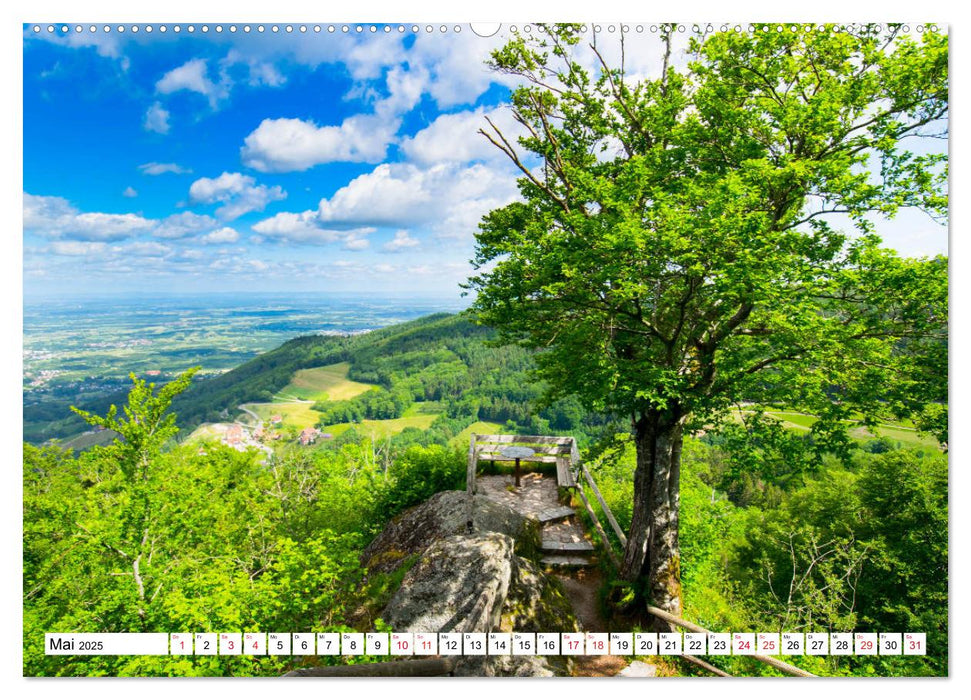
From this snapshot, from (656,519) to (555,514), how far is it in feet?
8.68

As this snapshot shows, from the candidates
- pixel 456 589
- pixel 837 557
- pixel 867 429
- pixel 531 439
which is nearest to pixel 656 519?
pixel 867 429

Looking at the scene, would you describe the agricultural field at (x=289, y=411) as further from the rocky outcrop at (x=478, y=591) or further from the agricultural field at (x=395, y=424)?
the rocky outcrop at (x=478, y=591)

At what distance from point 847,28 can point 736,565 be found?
69.8 ft

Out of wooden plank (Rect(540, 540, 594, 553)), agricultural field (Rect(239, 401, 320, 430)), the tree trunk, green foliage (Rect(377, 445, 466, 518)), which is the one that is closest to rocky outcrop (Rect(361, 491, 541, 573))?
wooden plank (Rect(540, 540, 594, 553))

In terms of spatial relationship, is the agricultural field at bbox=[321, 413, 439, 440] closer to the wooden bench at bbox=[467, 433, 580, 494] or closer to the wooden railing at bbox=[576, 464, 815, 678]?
the wooden bench at bbox=[467, 433, 580, 494]

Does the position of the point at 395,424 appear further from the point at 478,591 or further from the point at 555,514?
the point at 478,591

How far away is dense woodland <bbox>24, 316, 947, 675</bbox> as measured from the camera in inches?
170

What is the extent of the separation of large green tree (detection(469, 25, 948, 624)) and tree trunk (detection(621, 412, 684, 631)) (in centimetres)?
3

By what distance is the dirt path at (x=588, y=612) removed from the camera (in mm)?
4422

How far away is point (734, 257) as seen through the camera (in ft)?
13.8

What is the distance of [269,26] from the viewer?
3.85 meters

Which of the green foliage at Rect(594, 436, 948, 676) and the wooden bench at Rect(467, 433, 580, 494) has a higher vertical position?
the wooden bench at Rect(467, 433, 580, 494)

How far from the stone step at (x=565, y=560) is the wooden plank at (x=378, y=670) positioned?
4.11 m

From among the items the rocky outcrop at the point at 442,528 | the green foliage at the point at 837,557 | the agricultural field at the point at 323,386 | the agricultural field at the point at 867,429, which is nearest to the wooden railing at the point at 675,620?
the green foliage at the point at 837,557
